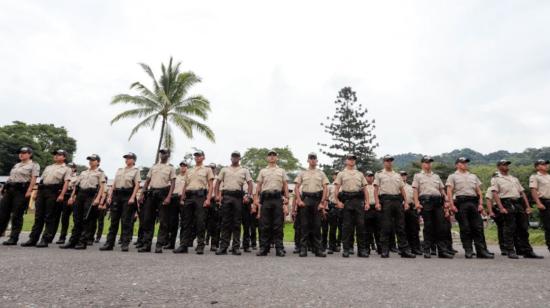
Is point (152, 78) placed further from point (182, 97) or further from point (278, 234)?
point (278, 234)

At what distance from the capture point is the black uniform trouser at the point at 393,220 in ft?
23.3

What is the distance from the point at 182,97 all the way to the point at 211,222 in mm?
13783

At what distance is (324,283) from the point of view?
12.3ft

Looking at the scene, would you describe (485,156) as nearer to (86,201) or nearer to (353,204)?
(353,204)

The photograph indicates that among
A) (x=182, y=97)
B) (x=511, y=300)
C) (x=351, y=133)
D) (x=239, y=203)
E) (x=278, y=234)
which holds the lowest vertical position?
(x=511, y=300)

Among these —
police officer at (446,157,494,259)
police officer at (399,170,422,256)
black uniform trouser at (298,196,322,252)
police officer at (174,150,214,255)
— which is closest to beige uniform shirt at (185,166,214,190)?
police officer at (174,150,214,255)

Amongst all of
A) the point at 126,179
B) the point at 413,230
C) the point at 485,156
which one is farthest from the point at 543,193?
the point at 485,156

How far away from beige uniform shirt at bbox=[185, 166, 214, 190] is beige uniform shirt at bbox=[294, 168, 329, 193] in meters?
1.78

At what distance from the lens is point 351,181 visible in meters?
7.29

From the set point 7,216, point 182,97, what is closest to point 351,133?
point 182,97

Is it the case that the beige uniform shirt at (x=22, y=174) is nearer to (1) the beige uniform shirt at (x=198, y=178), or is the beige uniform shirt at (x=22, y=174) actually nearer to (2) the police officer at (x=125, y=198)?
(2) the police officer at (x=125, y=198)

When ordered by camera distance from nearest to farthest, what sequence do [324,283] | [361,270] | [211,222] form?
[324,283] < [361,270] < [211,222]

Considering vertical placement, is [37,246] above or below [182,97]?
below

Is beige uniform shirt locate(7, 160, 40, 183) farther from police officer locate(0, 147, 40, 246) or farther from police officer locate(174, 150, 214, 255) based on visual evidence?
police officer locate(174, 150, 214, 255)
